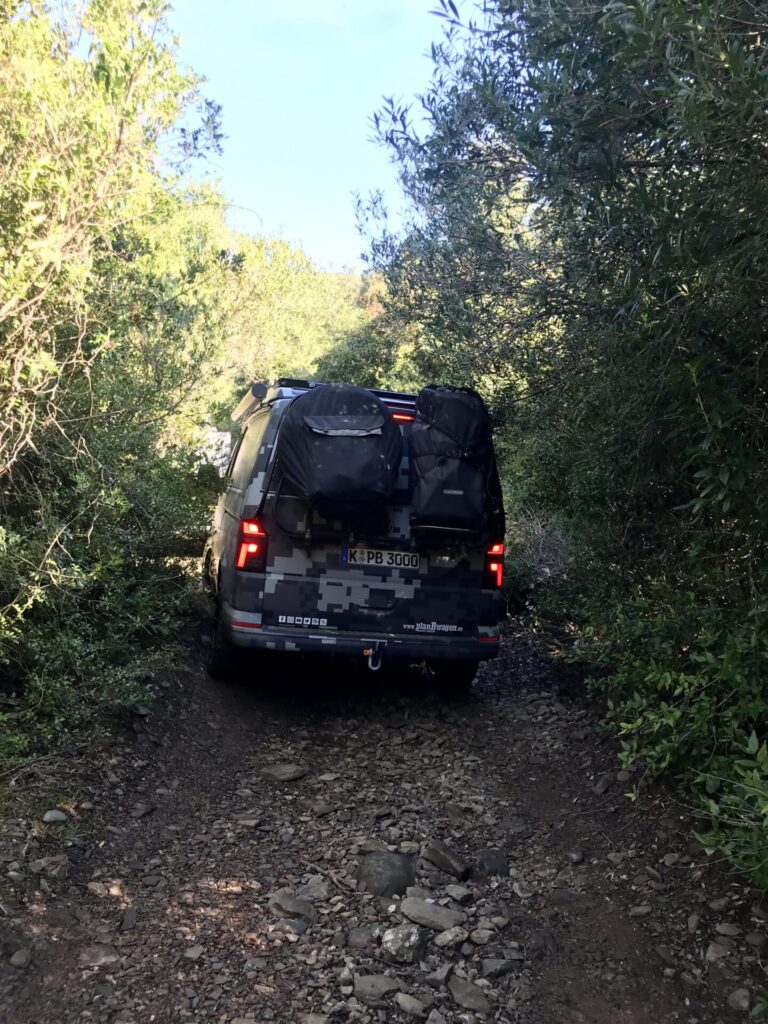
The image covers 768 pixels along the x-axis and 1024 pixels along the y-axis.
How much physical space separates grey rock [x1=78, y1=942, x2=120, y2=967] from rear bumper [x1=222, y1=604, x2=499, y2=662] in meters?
2.32

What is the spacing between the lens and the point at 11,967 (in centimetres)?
283

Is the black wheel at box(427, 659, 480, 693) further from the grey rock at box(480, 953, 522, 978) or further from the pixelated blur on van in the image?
the grey rock at box(480, 953, 522, 978)

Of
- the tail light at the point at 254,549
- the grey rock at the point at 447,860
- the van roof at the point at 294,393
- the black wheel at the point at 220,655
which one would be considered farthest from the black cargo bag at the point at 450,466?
the grey rock at the point at 447,860

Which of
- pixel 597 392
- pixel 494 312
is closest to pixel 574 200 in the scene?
pixel 597 392

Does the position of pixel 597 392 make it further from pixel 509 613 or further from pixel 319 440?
pixel 509 613

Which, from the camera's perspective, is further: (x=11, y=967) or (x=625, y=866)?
(x=625, y=866)

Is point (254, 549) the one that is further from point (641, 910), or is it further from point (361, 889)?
point (641, 910)

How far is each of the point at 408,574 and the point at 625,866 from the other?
2367 millimetres

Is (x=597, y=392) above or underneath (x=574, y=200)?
underneath

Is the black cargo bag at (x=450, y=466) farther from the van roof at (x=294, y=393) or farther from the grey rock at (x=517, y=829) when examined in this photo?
the grey rock at (x=517, y=829)

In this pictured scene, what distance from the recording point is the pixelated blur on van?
5.09 m

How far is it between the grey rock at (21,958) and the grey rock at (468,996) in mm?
1588

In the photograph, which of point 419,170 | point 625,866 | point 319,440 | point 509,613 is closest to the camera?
Result: point 625,866

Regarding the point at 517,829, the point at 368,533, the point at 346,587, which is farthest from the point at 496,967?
the point at 368,533
